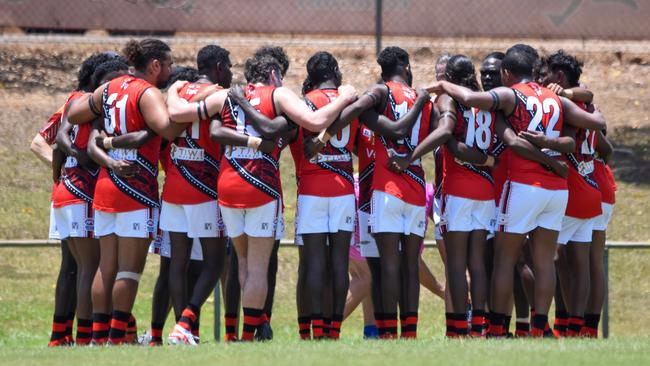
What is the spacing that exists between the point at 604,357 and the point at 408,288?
7.28 feet

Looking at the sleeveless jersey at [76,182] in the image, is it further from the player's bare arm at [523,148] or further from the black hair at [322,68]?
the player's bare arm at [523,148]

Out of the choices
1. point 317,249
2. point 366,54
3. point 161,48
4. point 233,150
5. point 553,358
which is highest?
point 366,54

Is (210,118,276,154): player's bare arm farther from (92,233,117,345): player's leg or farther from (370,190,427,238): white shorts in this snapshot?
(92,233,117,345): player's leg

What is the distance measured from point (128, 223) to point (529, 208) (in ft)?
10.6

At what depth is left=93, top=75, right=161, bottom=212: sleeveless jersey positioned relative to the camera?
11516mm

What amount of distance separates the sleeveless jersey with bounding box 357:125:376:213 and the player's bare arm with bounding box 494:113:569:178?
106cm

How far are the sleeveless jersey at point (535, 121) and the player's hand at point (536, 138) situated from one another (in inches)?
1.8

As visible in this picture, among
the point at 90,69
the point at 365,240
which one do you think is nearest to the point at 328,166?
the point at 365,240

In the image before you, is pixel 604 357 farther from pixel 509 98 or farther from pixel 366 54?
pixel 366 54

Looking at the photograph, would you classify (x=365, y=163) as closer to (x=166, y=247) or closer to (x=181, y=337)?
(x=166, y=247)

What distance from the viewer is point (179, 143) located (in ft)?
38.7

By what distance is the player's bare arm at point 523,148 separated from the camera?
38.2 ft

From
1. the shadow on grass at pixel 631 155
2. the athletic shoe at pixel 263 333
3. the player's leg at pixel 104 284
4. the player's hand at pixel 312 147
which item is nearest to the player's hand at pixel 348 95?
the player's hand at pixel 312 147

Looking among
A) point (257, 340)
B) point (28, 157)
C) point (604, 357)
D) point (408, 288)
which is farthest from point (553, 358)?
point (28, 157)
